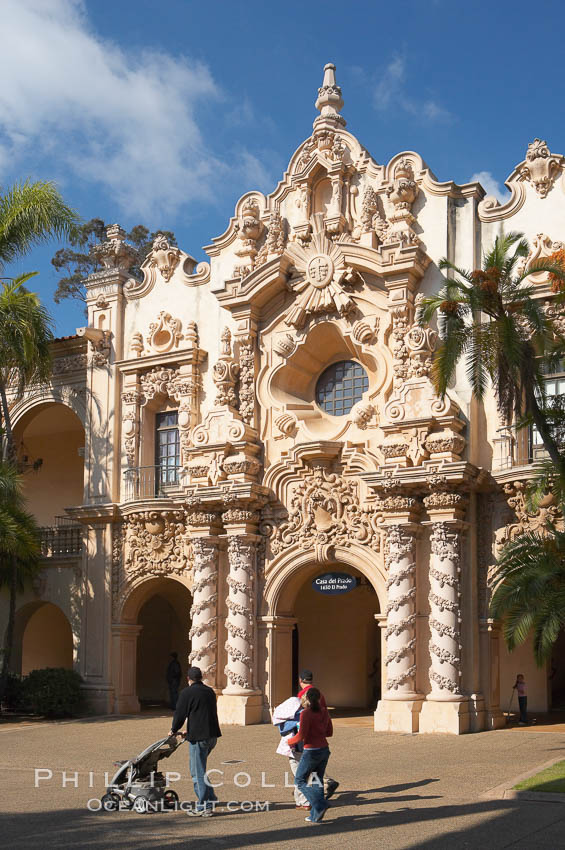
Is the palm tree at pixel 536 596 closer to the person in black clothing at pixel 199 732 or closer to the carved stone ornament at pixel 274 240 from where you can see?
the person in black clothing at pixel 199 732

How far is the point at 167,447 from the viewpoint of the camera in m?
26.5

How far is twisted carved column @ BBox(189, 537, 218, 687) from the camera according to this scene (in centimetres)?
2300

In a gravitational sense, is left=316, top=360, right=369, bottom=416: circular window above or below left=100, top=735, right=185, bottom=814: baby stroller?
above

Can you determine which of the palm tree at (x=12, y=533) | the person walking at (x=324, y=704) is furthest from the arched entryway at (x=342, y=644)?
the person walking at (x=324, y=704)

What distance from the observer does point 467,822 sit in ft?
35.3

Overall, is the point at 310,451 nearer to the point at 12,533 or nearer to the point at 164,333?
the point at 164,333

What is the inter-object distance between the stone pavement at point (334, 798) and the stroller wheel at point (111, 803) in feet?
0.71

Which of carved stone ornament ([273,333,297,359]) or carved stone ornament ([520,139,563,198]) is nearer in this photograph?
carved stone ornament ([520,139,563,198])

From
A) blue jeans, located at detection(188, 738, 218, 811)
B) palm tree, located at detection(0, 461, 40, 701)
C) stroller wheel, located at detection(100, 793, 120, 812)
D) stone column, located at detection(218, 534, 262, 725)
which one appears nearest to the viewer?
blue jeans, located at detection(188, 738, 218, 811)

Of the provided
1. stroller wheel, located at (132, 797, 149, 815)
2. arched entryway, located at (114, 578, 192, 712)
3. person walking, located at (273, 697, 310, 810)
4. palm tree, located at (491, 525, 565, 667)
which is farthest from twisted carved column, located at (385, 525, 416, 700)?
stroller wheel, located at (132, 797, 149, 815)

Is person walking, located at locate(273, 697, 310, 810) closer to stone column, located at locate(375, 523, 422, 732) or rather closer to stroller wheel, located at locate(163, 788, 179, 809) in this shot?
stroller wheel, located at locate(163, 788, 179, 809)

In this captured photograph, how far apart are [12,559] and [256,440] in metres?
6.80

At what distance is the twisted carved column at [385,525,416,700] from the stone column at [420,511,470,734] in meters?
0.40

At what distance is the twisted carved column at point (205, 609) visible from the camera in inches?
906
